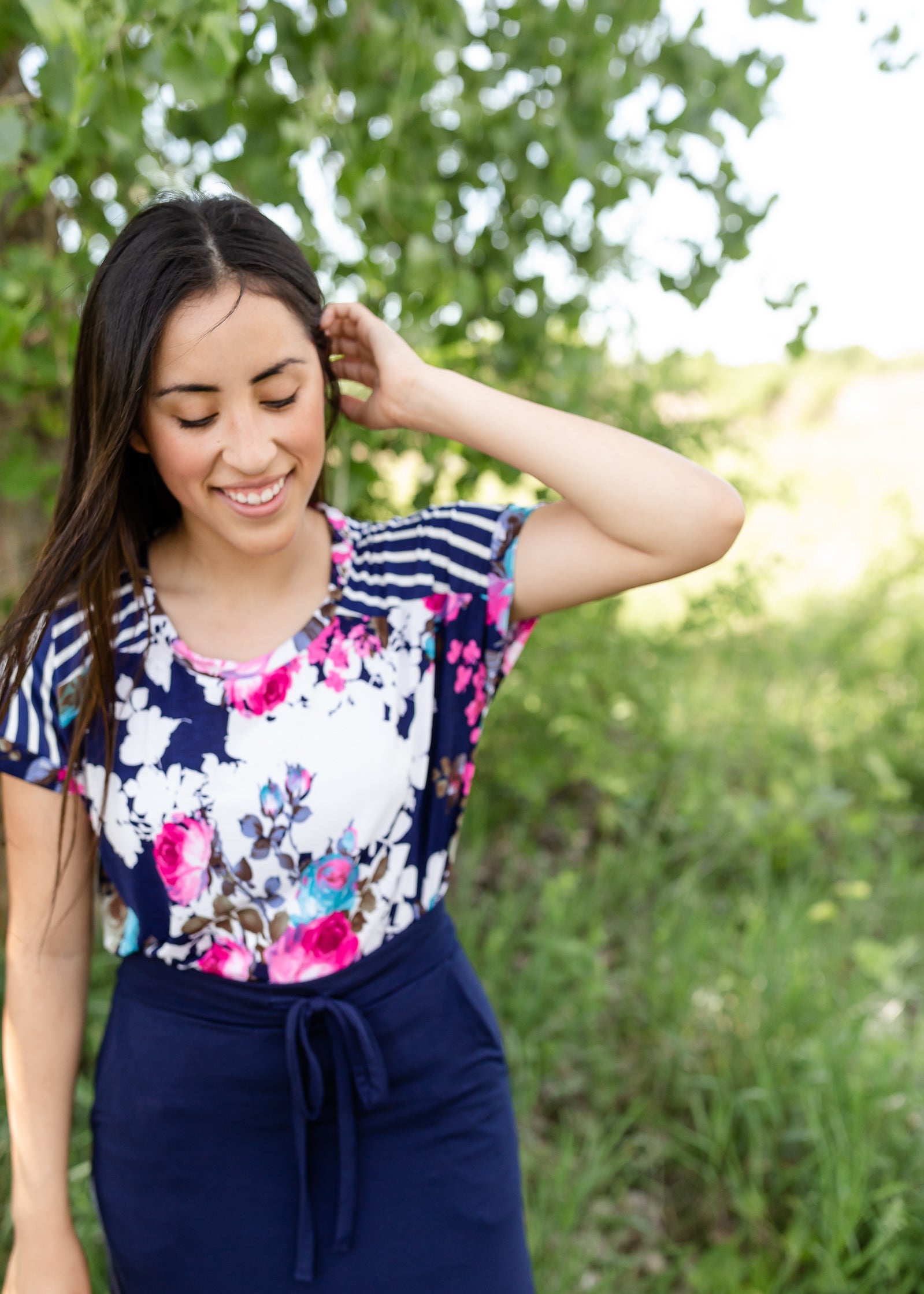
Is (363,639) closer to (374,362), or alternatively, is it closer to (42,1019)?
(374,362)

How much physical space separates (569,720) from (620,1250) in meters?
1.29

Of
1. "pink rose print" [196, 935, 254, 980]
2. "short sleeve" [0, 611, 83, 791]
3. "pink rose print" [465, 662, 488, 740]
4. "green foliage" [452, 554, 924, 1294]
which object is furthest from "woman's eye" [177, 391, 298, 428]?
"green foliage" [452, 554, 924, 1294]

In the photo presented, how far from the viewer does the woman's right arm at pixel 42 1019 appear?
1364mm

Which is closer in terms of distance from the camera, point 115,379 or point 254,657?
point 115,379

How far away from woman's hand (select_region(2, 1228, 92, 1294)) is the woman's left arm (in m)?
1.06

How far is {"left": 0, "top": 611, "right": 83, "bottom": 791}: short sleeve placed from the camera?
1326mm

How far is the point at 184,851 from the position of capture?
1.34 m

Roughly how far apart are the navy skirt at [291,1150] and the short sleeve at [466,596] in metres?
0.35

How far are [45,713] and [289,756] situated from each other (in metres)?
0.32

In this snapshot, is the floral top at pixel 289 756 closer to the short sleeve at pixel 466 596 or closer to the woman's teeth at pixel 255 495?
the short sleeve at pixel 466 596

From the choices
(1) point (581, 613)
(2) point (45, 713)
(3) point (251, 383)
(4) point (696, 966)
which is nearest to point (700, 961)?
(4) point (696, 966)

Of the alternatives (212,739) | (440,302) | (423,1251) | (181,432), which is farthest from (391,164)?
(423,1251)

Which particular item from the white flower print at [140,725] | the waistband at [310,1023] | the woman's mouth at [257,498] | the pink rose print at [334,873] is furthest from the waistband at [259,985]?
the woman's mouth at [257,498]

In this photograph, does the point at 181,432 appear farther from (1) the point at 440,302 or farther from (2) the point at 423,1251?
(2) the point at 423,1251
